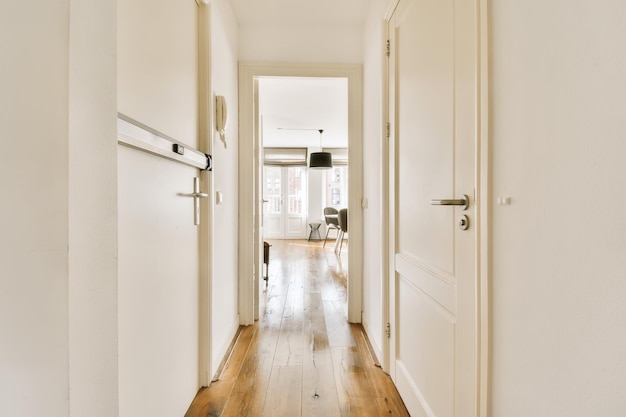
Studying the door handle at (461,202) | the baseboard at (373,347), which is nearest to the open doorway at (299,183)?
the baseboard at (373,347)

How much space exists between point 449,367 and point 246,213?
191 centimetres

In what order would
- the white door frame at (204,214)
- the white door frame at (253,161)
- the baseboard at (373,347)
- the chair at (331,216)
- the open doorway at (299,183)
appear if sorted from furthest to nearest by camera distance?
1. the open doorway at (299,183)
2. the chair at (331,216)
3. the white door frame at (253,161)
4. the baseboard at (373,347)
5. the white door frame at (204,214)

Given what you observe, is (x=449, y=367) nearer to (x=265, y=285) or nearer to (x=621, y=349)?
(x=621, y=349)

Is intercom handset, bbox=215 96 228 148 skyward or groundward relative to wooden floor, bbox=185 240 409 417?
skyward

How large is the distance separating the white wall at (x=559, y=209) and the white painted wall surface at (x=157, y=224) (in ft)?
3.57

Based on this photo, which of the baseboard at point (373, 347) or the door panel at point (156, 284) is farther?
the baseboard at point (373, 347)

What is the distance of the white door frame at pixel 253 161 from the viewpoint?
103 inches

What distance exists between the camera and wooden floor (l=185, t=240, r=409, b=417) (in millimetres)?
1577

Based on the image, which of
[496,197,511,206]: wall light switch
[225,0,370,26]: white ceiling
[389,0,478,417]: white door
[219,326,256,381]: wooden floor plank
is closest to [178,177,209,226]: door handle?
[219,326,256,381]: wooden floor plank

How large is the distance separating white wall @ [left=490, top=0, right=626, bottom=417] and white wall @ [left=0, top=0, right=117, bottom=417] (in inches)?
34.7

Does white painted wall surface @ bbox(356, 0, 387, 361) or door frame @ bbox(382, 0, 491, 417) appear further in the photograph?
white painted wall surface @ bbox(356, 0, 387, 361)

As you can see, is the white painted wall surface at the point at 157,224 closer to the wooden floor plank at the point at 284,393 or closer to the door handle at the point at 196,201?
the door handle at the point at 196,201

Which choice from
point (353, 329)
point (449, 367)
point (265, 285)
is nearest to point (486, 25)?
point (449, 367)

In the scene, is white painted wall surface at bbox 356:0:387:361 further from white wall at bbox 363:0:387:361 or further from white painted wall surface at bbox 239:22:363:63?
white painted wall surface at bbox 239:22:363:63
